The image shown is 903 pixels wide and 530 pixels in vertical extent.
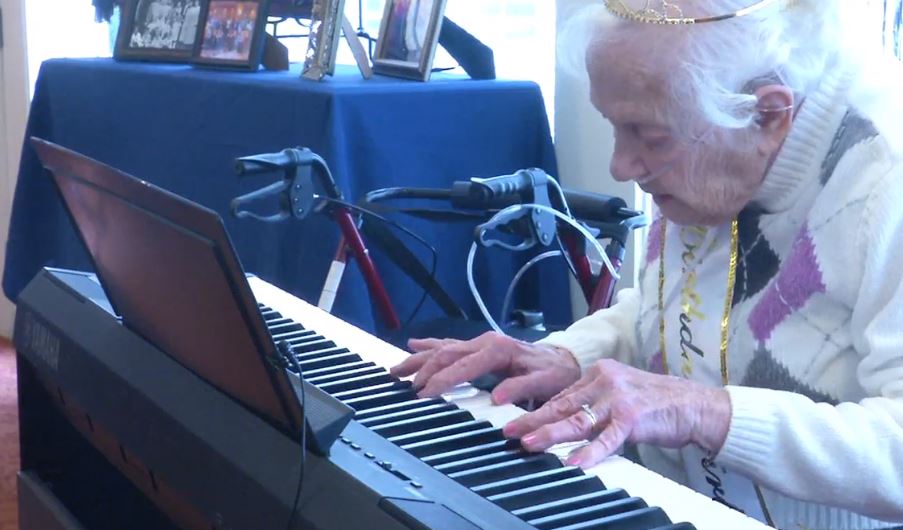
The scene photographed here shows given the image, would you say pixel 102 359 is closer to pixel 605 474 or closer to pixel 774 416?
pixel 605 474

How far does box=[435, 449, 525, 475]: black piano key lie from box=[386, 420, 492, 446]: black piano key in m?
0.06

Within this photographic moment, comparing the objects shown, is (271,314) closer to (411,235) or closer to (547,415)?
(547,415)

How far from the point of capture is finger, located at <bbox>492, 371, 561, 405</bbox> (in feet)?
3.74

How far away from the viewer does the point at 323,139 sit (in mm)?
2303

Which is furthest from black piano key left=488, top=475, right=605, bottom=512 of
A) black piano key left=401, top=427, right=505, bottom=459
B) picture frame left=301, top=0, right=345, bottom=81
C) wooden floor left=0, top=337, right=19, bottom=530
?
wooden floor left=0, top=337, right=19, bottom=530

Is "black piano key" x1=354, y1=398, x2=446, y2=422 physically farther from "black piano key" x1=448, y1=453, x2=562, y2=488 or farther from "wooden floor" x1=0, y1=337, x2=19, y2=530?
"wooden floor" x1=0, y1=337, x2=19, y2=530

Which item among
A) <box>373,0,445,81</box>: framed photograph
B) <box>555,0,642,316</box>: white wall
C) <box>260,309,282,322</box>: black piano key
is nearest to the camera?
<box>260,309,282,322</box>: black piano key

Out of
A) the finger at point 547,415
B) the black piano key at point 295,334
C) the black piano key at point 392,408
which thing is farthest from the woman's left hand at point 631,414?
the black piano key at point 295,334

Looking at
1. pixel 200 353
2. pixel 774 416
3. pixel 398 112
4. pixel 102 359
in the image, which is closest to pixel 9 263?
pixel 398 112

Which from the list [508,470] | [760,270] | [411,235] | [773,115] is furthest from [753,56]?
[411,235]

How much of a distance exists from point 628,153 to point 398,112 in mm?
1240

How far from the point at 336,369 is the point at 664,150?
39cm

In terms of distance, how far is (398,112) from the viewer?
7.89 feet

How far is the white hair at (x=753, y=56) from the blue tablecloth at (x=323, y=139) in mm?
1192
